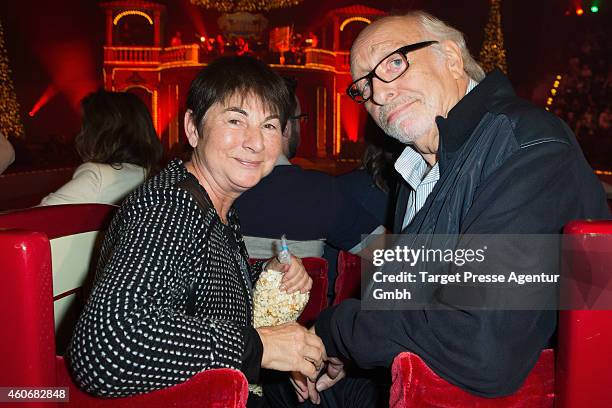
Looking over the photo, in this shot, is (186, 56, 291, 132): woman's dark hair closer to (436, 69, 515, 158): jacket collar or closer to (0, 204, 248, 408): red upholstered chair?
(436, 69, 515, 158): jacket collar

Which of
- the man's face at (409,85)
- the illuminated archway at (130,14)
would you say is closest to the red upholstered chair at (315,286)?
the man's face at (409,85)

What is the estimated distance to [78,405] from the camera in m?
1.18

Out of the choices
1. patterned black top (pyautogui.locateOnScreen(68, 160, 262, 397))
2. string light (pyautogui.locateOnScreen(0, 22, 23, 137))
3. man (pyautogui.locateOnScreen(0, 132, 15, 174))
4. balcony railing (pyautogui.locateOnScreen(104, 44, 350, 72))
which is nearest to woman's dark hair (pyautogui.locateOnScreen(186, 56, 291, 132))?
patterned black top (pyautogui.locateOnScreen(68, 160, 262, 397))

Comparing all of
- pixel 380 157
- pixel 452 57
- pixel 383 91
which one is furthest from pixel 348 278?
pixel 452 57

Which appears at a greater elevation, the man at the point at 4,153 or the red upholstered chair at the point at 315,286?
the man at the point at 4,153

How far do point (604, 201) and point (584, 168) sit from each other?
0.13 metres

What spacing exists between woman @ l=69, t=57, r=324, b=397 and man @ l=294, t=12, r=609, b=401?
0.71 feet

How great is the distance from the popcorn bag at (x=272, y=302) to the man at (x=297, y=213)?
649 mm

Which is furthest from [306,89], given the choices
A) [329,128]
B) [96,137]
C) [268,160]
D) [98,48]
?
[268,160]

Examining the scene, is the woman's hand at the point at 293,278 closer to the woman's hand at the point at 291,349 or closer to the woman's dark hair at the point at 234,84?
the woman's hand at the point at 291,349

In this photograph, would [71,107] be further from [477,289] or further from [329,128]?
[477,289]

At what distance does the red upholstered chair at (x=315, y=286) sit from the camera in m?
2.08

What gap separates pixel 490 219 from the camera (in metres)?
1.12

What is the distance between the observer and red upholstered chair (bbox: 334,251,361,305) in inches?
87.5
